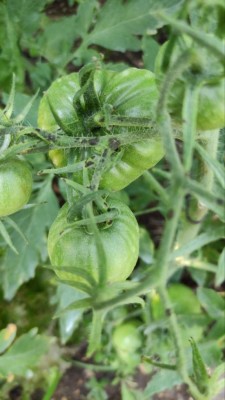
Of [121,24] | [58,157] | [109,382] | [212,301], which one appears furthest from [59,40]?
[109,382]

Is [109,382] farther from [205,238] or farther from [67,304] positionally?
[205,238]

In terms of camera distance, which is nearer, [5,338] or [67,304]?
[5,338]

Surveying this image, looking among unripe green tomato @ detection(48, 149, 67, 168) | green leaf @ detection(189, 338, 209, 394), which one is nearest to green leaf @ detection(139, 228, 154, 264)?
unripe green tomato @ detection(48, 149, 67, 168)

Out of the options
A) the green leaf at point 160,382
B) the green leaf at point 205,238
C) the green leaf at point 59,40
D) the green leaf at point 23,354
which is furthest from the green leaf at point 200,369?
the green leaf at point 59,40

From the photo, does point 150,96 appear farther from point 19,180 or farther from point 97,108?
point 19,180

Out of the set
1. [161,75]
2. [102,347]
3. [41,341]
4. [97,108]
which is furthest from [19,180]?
[102,347]

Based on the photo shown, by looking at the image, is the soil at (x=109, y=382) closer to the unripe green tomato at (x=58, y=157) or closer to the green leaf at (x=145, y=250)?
the green leaf at (x=145, y=250)
